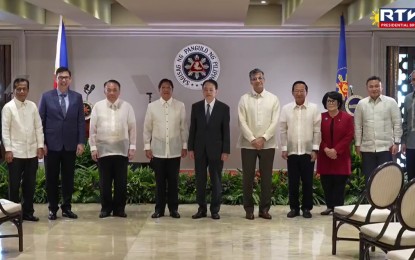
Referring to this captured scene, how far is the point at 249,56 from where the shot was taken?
35.0 ft

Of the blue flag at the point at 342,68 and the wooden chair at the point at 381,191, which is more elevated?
the blue flag at the point at 342,68

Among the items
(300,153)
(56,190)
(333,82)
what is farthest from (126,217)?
(333,82)

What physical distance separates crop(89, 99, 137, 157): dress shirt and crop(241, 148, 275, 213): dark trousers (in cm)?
128

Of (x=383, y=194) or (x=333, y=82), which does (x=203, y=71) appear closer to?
(x=333, y=82)

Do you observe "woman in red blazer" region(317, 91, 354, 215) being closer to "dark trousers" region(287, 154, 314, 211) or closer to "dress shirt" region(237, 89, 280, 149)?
"dark trousers" region(287, 154, 314, 211)

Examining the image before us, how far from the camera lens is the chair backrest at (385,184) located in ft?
14.9

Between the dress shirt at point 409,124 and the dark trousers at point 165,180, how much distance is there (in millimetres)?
2588

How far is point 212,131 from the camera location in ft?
21.8

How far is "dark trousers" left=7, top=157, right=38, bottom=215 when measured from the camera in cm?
638

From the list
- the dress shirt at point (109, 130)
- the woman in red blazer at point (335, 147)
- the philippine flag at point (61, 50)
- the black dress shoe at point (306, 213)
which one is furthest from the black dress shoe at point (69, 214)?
the philippine flag at point (61, 50)

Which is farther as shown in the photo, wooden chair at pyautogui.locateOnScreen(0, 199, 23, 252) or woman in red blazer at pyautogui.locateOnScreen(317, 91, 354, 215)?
woman in red blazer at pyautogui.locateOnScreen(317, 91, 354, 215)

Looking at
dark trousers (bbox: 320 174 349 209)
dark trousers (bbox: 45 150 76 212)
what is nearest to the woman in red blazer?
dark trousers (bbox: 320 174 349 209)

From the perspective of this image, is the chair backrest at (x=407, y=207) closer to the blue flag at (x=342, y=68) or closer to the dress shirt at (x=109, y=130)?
the dress shirt at (x=109, y=130)

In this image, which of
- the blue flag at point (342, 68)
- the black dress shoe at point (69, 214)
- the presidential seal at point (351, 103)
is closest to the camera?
the black dress shoe at point (69, 214)
